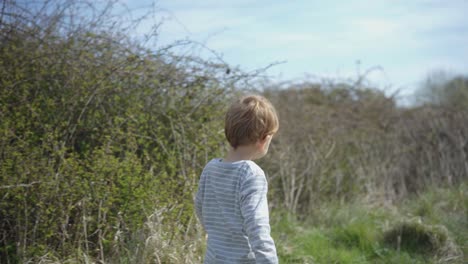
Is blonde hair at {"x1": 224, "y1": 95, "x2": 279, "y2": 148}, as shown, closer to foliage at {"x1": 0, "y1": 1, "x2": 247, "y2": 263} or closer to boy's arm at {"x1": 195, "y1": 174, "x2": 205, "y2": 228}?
boy's arm at {"x1": 195, "y1": 174, "x2": 205, "y2": 228}

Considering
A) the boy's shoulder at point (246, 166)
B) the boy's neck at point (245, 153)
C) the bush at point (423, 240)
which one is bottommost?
the bush at point (423, 240)

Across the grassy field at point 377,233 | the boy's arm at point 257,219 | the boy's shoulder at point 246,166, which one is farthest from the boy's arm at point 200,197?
the grassy field at point 377,233

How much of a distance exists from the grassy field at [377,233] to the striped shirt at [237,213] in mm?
2139

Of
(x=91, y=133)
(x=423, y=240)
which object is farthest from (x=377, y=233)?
(x=91, y=133)

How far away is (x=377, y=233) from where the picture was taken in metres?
5.40

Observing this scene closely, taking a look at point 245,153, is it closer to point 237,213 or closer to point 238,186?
point 238,186

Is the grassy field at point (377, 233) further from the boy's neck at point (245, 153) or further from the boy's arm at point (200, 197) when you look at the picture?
the boy's neck at point (245, 153)

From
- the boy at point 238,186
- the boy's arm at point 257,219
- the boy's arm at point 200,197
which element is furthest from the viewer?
the boy's arm at point 200,197

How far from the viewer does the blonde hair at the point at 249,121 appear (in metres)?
2.56

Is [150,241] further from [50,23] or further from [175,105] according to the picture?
[50,23]

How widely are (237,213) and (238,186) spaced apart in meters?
0.14

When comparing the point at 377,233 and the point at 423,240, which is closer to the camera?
the point at 423,240

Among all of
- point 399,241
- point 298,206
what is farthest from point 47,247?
point 298,206

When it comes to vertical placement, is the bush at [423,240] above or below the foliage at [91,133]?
below
